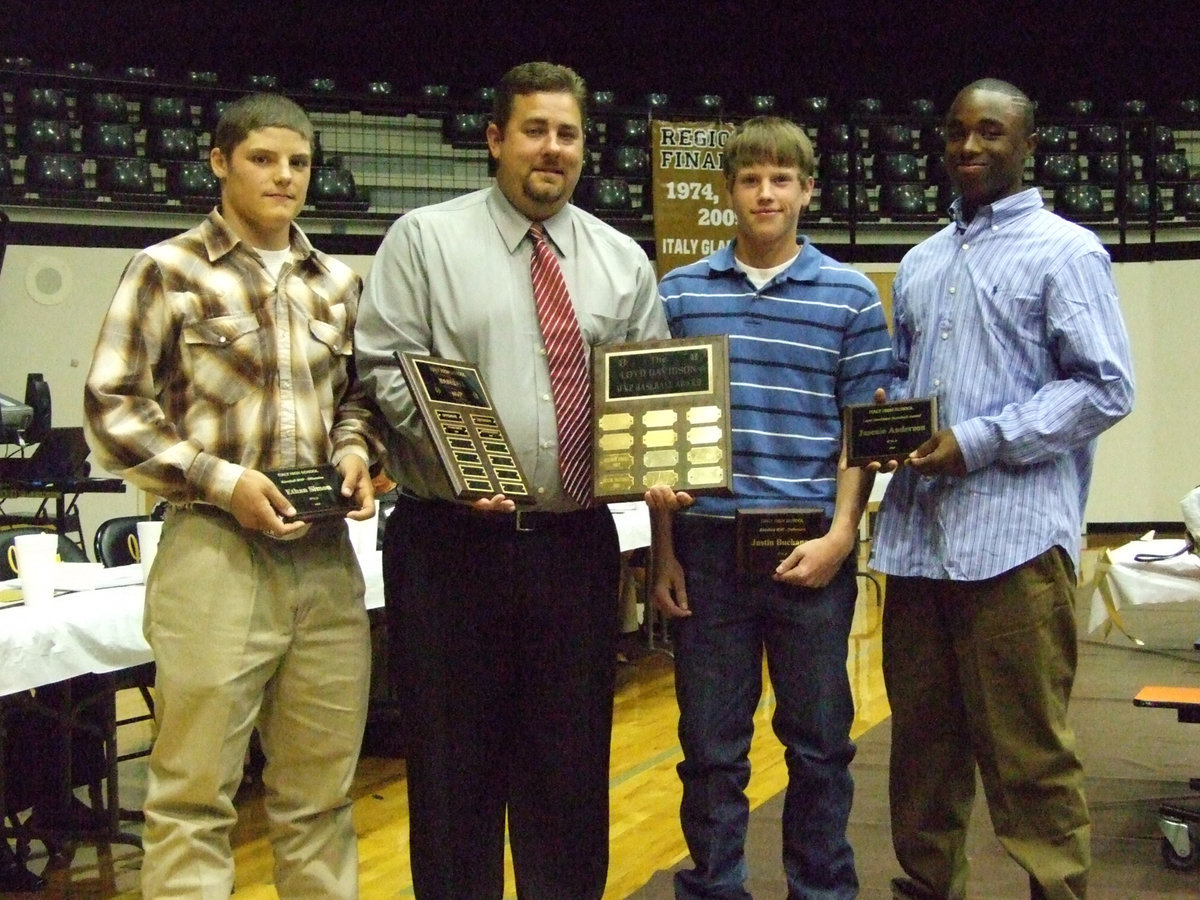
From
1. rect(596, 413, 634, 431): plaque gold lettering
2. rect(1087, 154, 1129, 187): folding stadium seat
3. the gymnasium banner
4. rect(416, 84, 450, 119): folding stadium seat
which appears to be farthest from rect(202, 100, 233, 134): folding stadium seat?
rect(596, 413, 634, 431): plaque gold lettering

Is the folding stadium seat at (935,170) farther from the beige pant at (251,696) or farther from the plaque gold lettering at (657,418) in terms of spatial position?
the beige pant at (251,696)

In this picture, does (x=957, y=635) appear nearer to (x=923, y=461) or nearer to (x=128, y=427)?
(x=923, y=461)

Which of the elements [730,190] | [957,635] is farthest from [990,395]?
[730,190]

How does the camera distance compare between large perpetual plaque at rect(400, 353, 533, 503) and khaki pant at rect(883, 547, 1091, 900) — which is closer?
large perpetual plaque at rect(400, 353, 533, 503)

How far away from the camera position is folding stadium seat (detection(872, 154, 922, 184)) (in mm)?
13305

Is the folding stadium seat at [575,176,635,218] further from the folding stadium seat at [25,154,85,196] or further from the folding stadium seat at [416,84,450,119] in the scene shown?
the folding stadium seat at [25,154,85,196]

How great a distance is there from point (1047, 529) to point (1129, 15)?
13486 mm

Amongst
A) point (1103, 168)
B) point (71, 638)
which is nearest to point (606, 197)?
point (1103, 168)

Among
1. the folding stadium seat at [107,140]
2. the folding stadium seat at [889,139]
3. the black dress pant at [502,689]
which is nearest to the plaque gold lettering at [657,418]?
the black dress pant at [502,689]

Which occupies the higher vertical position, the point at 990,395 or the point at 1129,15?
the point at 1129,15

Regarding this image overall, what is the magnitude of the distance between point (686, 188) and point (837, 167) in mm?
3653

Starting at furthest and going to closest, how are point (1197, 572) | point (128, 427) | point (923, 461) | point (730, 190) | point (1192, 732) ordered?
point (1197, 572) → point (1192, 732) → point (730, 190) → point (923, 461) → point (128, 427)

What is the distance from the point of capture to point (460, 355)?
99.3 inches

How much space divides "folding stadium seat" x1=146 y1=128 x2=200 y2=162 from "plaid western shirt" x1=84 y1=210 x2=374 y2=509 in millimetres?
10069
